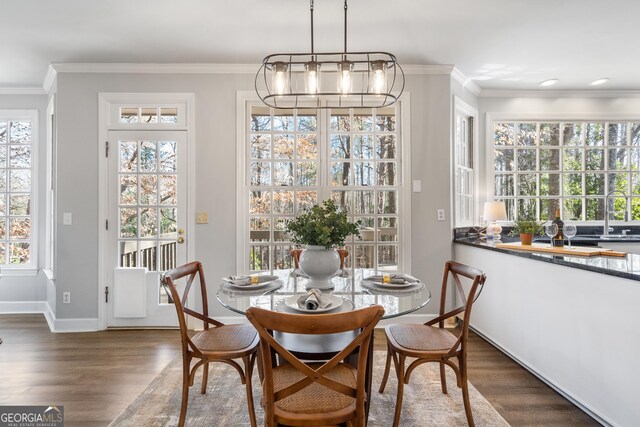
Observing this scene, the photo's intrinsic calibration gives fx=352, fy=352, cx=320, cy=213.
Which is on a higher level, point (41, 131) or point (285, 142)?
point (41, 131)

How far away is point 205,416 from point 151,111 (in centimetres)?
284

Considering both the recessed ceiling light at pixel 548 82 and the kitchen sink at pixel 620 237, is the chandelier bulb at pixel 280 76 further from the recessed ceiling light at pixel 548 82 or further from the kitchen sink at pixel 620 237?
the kitchen sink at pixel 620 237

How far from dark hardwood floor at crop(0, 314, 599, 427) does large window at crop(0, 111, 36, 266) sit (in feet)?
3.65

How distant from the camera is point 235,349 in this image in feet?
6.03

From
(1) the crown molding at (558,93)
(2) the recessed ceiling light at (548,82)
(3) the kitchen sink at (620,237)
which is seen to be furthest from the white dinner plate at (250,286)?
(2) the recessed ceiling light at (548,82)

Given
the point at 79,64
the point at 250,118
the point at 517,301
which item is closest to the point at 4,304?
the point at 79,64

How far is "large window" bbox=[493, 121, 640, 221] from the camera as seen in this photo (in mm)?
4211

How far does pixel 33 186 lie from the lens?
13.6ft

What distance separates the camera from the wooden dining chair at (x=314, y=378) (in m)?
1.19

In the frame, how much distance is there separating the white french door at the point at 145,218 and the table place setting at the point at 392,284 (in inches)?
86.0

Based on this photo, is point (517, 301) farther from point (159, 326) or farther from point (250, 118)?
point (159, 326)

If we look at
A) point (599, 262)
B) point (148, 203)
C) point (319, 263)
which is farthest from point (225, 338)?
point (599, 262)

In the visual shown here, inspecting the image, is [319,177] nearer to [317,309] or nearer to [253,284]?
[253,284]

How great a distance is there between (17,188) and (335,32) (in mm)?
4094
